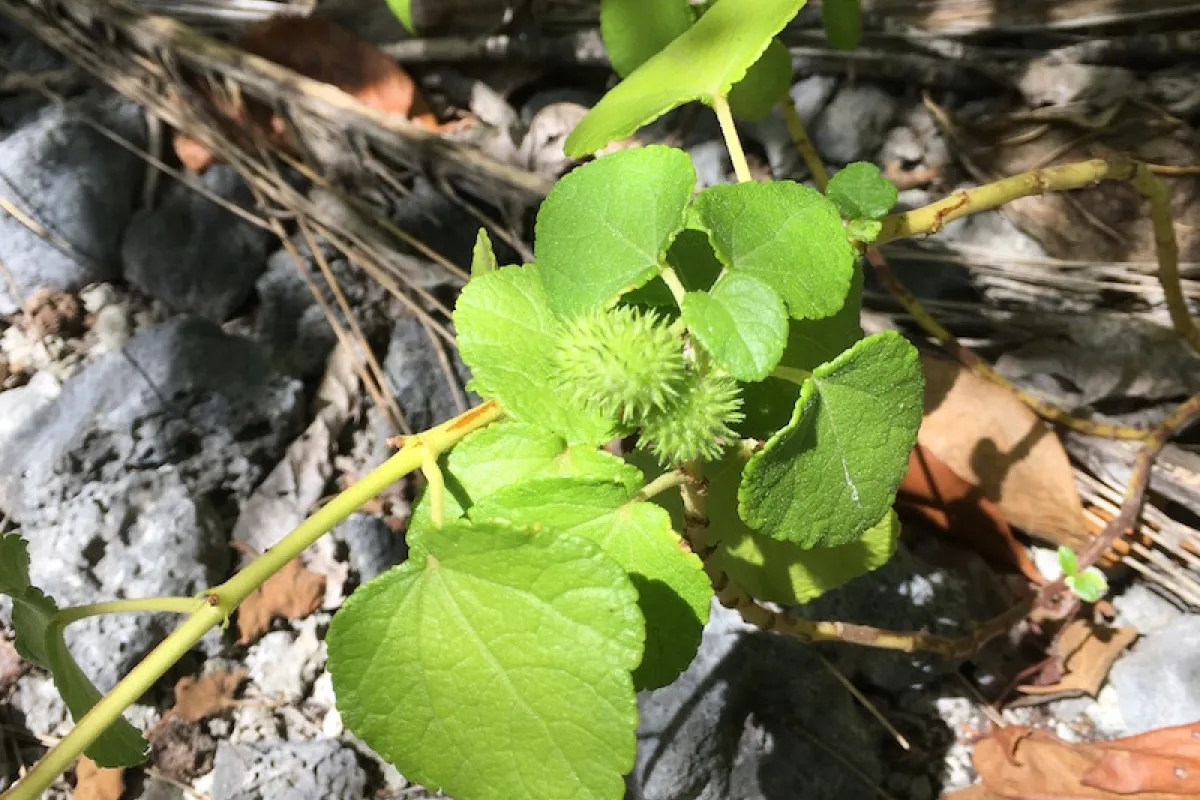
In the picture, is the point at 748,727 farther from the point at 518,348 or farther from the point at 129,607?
the point at 129,607

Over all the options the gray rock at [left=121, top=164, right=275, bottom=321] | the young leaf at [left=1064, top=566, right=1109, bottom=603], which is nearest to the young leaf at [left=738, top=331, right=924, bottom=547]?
the young leaf at [left=1064, top=566, right=1109, bottom=603]

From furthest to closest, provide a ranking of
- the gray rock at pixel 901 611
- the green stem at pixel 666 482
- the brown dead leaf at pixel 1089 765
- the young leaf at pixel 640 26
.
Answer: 1. the gray rock at pixel 901 611
2. the brown dead leaf at pixel 1089 765
3. the young leaf at pixel 640 26
4. the green stem at pixel 666 482

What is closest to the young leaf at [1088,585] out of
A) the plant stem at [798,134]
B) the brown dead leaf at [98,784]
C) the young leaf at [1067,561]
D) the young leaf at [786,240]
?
the young leaf at [1067,561]

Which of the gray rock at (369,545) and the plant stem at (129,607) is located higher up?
the plant stem at (129,607)

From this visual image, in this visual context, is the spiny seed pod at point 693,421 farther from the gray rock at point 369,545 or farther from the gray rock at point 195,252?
the gray rock at point 195,252

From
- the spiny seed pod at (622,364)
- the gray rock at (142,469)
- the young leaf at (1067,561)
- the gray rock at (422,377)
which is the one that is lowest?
the young leaf at (1067,561)

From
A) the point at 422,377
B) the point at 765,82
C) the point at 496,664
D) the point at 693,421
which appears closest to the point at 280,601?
the point at 422,377
